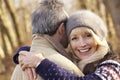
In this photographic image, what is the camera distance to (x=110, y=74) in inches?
161

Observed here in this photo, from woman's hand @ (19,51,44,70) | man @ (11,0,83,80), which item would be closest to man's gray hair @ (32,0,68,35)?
man @ (11,0,83,80)

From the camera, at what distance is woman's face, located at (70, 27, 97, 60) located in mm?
4395

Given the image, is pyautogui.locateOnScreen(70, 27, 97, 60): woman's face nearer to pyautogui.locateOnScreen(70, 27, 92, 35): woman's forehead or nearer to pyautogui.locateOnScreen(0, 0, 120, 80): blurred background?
pyautogui.locateOnScreen(70, 27, 92, 35): woman's forehead

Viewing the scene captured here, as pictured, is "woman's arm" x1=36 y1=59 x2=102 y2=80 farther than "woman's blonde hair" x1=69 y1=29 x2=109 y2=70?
No

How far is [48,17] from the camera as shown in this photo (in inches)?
172

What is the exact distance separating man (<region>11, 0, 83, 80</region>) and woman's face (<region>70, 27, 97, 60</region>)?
11 centimetres

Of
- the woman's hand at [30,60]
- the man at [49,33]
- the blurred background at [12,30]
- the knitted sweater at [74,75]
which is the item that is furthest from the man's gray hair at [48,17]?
the blurred background at [12,30]

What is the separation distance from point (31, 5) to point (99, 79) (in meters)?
23.0

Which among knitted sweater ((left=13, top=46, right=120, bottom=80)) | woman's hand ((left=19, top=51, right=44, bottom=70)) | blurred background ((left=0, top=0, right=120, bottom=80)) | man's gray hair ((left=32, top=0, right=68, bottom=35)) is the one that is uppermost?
man's gray hair ((left=32, top=0, right=68, bottom=35))

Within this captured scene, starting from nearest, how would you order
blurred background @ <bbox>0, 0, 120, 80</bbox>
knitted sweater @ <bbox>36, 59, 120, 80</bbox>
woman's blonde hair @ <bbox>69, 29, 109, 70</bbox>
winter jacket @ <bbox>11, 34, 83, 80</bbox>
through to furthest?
knitted sweater @ <bbox>36, 59, 120, 80</bbox> < winter jacket @ <bbox>11, 34, 83, 80</bbox> < woman's blonde hair @ <bbox>69, 29, 109, 70</bbox> < blurred background @ <bbox>0, 0, 120, 80</bbox>

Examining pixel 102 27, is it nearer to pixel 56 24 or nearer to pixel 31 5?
pixel 56 24

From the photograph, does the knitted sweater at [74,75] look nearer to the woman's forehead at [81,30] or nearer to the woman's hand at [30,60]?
the woman's hand at [30,60]

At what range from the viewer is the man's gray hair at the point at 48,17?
172 inches

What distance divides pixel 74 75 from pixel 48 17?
1.97 ft
